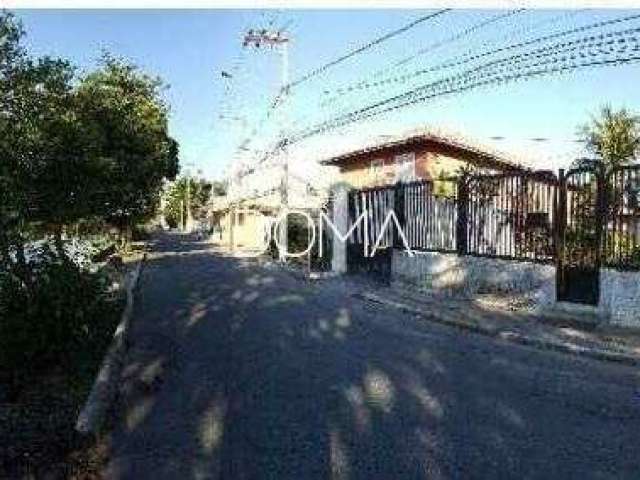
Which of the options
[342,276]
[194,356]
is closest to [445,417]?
[194,356]

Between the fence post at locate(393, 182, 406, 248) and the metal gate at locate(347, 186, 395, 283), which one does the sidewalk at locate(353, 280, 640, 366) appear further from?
the metal gate at locate(347, 186, 395, 283)

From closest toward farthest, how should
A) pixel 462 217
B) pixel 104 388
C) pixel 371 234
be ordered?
pixel 104 388, pixel 462 217, pixel 371 234

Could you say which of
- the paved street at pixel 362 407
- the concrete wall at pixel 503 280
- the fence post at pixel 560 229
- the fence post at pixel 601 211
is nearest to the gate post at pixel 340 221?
the concrete wall at pixel 503 280

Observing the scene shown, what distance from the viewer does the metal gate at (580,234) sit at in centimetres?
1327

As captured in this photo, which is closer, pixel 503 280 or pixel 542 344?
pixel 542 344

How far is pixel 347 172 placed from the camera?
39.1 metres

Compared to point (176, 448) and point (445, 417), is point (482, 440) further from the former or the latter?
point (176, 448)

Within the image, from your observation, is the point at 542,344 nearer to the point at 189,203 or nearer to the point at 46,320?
the point at 46,320

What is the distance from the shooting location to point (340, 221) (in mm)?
25250

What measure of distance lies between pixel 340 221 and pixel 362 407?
17777 millimetres

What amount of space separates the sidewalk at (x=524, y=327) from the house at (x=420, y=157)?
15.9 meters

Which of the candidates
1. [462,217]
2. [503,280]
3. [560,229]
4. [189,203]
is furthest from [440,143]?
[189,203]

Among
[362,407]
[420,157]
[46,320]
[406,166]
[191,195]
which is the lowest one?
[362,407]

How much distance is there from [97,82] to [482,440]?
31440 mm
